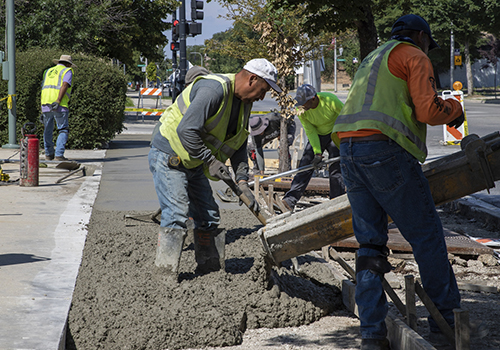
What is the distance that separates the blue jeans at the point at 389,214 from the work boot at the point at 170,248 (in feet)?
4.72

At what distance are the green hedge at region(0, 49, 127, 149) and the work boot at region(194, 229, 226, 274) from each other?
10.4m

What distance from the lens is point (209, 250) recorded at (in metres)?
4.61

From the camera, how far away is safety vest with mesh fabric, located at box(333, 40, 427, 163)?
3.03m

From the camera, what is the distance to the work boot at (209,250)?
4586mm

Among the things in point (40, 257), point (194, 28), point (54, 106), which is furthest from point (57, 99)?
point (194, 28)

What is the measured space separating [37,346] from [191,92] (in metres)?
1.99

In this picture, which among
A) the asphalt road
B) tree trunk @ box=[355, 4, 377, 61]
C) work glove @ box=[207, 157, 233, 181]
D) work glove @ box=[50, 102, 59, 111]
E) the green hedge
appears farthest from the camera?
the green hedge

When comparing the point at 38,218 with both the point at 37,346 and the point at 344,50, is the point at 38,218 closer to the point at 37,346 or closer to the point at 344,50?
the point at 37,346

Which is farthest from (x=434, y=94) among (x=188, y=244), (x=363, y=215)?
(x=188, y=244)

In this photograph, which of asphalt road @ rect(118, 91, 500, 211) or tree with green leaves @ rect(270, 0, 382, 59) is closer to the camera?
tree with green leaves @ rect(270, 0, 382, 59)

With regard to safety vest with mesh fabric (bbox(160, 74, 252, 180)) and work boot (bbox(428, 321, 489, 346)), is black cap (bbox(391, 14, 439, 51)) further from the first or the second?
work boot (bbox(428, 321, 489, 346))

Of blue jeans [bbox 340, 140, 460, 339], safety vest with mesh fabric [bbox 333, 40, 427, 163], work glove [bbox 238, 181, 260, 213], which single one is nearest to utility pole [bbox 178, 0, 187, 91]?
work glove [bbox 238, 181, 260, 213]

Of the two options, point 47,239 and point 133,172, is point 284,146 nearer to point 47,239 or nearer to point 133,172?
point 133,172

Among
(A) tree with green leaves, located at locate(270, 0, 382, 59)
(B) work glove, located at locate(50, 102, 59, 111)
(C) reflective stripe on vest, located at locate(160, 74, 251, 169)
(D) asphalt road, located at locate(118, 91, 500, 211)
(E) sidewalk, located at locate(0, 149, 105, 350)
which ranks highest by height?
(A) tree with green leaves, located at locate(270, 0, 382, 59)
